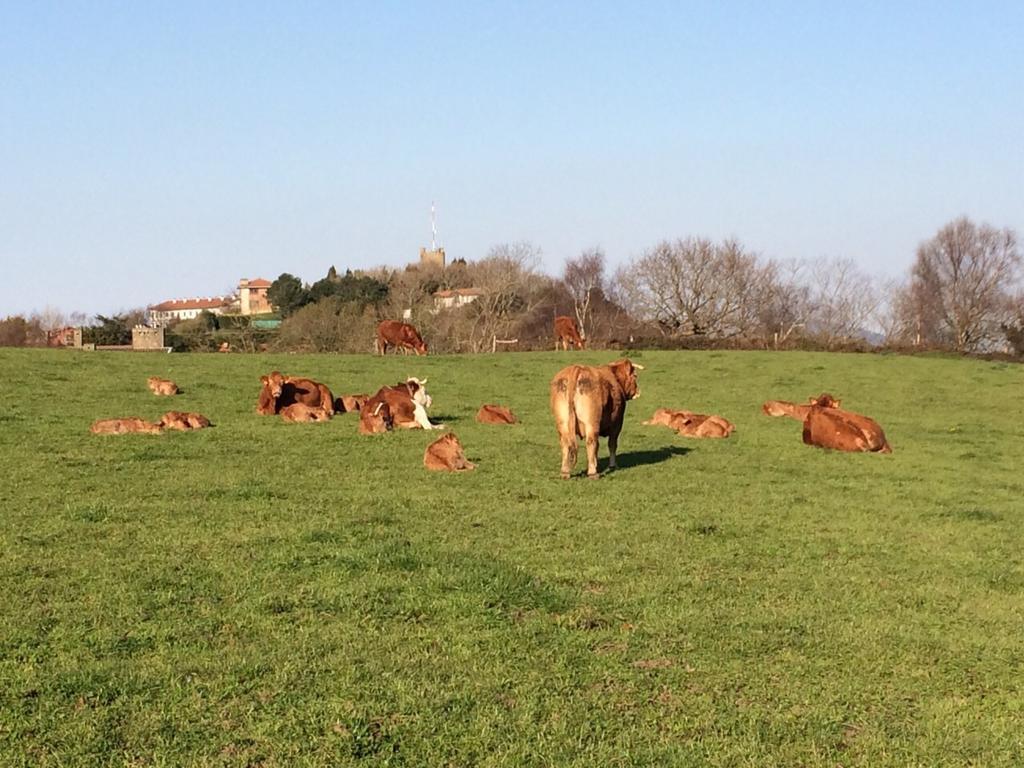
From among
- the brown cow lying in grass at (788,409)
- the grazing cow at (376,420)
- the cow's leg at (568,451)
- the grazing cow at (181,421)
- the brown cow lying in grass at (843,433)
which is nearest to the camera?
the cow's leg at (568,451)

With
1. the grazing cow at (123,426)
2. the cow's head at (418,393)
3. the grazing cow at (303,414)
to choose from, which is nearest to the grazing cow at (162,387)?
the grazing cow at (303,414)

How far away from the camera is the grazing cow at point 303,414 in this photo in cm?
1995

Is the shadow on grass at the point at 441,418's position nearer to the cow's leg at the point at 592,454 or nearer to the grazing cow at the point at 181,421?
the grazing cow at the point at 181,421

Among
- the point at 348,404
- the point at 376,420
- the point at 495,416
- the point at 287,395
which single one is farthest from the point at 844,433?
the point at 287,395

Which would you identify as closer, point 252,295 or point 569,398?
point 569,398

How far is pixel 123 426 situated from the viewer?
17438mm

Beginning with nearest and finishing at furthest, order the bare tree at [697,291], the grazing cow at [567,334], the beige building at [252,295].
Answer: the grazing cow at [567,334]
the bare tree at [697,291]
the beige building at [252,295]

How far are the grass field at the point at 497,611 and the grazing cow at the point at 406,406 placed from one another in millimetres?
3093

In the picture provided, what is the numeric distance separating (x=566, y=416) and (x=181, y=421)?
26.8 feet

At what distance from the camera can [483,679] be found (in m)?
6.03

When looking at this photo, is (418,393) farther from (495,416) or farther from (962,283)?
(962,283)

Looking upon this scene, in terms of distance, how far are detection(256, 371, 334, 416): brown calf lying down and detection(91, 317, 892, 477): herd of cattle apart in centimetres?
2

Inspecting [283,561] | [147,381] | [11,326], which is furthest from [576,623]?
[11,326]

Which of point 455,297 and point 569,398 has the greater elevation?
point 455,297
